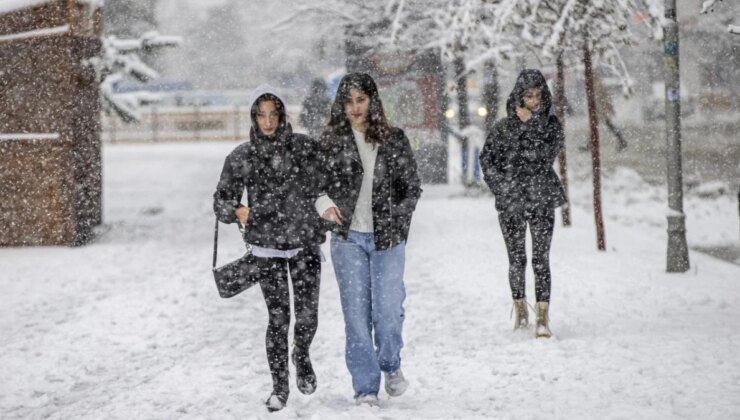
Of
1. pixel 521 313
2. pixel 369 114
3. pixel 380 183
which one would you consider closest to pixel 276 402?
pixel 380 183

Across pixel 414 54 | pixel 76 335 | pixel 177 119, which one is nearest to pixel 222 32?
pixel 177 119

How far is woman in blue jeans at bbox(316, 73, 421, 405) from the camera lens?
5.27 metres

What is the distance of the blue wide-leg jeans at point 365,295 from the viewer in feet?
17.5

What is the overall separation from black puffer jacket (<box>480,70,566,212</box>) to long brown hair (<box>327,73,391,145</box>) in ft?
5.86

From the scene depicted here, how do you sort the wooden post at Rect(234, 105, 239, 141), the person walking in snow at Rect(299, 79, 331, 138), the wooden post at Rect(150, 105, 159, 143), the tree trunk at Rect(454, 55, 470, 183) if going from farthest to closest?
the wooden post at Rect(150, 105, 159, 143) < the wooden post at Rect(234, 105, 239, 141) < the person walking in snow at Rect(299, 79, 331, 138) < the tree trunk at Rect(454, 55, 470, 183)

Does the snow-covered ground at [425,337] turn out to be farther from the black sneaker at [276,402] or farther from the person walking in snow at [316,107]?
the person walking in snow at [316,107]

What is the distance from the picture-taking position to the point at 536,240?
690 cm

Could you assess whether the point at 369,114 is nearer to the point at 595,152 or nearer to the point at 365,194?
the point at 365,194

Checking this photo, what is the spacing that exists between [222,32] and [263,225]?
5425 centimetres

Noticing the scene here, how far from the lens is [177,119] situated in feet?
131

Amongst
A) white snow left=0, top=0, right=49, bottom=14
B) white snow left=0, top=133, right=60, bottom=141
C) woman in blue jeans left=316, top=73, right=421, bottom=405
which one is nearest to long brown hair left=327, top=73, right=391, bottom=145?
woman in blue jeans left=316, top=73, right=421, bottom=405

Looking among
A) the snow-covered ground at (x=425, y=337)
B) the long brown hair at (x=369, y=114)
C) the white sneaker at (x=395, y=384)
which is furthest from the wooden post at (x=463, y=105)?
the white sneaker at (x=395, y=384)

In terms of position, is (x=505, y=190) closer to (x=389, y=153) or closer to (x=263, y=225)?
(x=389, y=153)

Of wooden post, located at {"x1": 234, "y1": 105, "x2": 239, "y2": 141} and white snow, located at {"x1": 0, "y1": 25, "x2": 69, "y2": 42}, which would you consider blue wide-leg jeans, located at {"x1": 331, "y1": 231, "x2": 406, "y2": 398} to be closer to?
white snow, located at {"x1": 0, "y1": 25, "x2": 69, "y2": 42}
